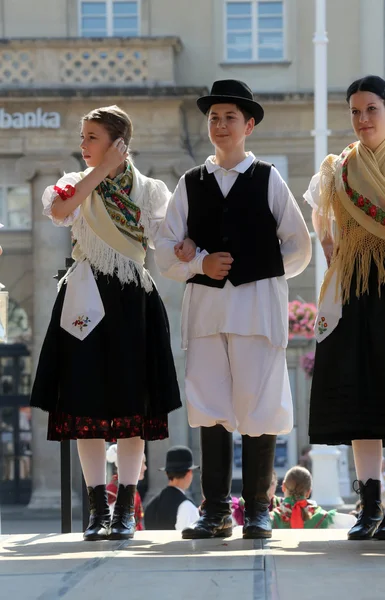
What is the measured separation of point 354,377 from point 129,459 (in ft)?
3.23

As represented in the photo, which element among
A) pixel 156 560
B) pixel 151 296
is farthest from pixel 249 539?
pixel 151 296

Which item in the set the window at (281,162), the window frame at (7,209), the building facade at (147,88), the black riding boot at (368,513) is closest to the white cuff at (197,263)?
the black riding boot at (368,513)

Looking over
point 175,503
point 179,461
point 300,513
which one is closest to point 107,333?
point 300,513

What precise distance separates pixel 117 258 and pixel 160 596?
6.41 ft

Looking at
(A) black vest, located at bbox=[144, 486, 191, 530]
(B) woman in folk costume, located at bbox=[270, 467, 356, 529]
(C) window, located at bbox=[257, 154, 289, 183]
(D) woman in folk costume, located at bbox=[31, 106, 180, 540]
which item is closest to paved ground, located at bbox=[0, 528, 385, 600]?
(D) woman in folk costume, located at bbox=[31, 106, 180, 540]

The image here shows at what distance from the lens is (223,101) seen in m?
5.07

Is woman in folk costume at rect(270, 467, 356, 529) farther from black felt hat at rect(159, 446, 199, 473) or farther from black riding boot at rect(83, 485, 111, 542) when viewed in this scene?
black riding boot at rect(83, 485, 111, 542)

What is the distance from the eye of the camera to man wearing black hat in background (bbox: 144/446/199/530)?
816cm

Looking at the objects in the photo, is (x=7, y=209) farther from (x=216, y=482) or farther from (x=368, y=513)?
(x=368, y=513)

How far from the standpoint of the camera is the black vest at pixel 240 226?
4.94 meters

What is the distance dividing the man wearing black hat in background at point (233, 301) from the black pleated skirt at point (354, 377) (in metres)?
0.18

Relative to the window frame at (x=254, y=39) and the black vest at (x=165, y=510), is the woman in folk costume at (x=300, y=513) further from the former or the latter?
the window frame at (x=254, y=39)

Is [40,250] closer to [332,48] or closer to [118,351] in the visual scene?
[332,48]

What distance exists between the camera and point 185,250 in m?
4.96
